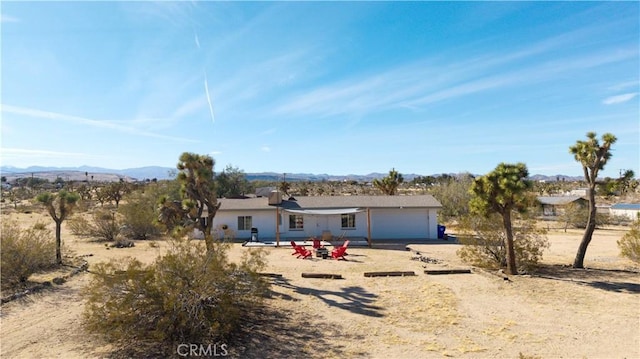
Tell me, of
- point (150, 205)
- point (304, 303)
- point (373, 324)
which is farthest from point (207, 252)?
point (150, 205)

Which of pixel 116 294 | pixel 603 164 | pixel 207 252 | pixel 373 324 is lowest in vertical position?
pixel 373 324

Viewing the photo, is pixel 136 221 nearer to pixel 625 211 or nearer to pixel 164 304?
pixel 164 304

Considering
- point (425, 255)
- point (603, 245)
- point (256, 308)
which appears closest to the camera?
point (256, 308)

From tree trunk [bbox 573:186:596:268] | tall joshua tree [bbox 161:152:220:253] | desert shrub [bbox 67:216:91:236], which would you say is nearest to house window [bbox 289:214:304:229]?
tall joshua tree [bbox 161:152:220:253]

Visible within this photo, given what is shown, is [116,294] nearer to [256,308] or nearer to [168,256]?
[168,256]

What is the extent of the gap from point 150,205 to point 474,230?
88.1ft

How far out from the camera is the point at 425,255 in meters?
20.2

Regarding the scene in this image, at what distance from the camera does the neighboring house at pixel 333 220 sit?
87.7 feet

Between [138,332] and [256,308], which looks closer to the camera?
[138,332]

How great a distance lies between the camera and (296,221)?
27.4 m

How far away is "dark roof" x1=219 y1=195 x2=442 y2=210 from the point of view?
26656mm

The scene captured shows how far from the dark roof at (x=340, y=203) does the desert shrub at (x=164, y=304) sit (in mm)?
17716
